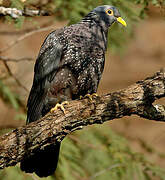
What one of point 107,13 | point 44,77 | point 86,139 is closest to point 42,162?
point 44,77

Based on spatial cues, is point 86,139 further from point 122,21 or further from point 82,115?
point 82,115

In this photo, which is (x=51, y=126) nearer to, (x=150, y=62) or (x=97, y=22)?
(x=97, y=22)

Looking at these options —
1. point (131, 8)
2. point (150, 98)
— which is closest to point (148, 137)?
Answer: point (131, 8)

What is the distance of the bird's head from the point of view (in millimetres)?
4180

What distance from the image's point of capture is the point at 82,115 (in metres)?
3.08

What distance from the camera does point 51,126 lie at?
9.95 ft

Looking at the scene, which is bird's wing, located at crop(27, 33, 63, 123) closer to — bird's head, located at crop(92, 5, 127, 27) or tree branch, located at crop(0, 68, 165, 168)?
bird's head, located at crop(92, 5, 127, 27)

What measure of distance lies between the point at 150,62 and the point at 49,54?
9.24m

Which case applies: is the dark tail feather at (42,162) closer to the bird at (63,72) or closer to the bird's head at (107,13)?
the bird at (63,72)

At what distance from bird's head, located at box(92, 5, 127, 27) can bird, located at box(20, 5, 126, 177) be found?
24 cm

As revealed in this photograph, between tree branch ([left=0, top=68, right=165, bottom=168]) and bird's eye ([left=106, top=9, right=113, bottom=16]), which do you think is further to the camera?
bird's eye ([left=106, top=9, right=113, bottom=16])

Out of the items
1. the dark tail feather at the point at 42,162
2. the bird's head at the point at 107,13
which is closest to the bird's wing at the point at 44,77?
the dark tail feather at the point at 42,162

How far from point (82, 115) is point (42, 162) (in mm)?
928

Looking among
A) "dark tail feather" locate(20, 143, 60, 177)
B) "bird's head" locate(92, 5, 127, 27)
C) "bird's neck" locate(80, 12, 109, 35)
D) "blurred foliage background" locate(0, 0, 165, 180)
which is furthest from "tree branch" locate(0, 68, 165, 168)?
"bird's head" locate(92, 5, 127, 27)
